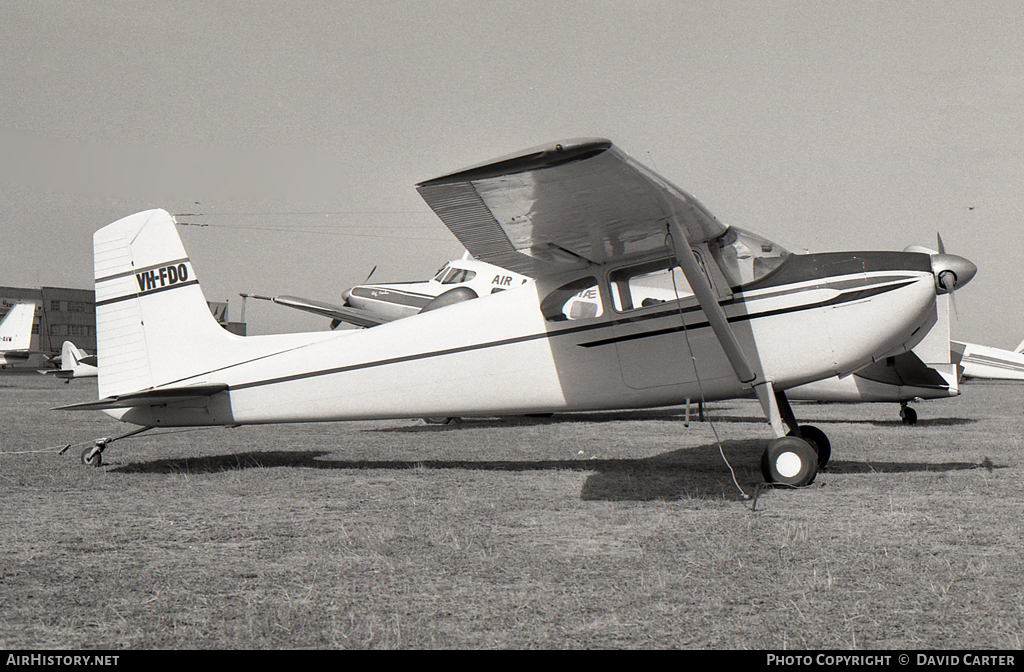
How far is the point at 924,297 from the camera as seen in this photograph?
5887 mm

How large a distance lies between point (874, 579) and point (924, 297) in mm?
3314

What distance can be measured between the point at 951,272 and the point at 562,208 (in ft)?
10.2

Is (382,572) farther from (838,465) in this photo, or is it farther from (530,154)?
(838,465)

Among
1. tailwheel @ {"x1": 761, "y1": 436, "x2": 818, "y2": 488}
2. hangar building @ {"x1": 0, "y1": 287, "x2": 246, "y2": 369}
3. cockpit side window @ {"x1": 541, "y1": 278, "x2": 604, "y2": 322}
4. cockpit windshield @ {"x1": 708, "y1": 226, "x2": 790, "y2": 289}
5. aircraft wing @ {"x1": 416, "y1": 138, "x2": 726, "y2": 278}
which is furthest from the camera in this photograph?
hangar building @ {"x1": 0, "y1": 287, "x2": 246, "y2": 369}

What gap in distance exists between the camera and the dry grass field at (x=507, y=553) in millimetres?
2771

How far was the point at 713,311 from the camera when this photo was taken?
576 cm

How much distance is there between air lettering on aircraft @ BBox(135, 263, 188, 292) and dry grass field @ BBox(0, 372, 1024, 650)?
184 cm

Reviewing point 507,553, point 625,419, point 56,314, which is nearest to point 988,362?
point 625,419

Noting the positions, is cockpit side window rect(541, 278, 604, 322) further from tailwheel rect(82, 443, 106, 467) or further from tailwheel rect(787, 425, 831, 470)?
tailwheel rect(82, 443, 106, 467)

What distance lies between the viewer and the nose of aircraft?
5840 mm

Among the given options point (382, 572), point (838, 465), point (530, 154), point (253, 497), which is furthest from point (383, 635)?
point (838, 465)

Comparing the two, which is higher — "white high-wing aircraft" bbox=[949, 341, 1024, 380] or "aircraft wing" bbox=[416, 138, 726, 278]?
"aircraft wing" bbox=[416, 138, 726, 278]

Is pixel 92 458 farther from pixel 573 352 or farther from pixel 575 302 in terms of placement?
pixel 575 302

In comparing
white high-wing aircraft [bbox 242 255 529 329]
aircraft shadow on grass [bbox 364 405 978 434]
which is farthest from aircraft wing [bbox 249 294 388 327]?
aircraft shadow on grass [bbox 364 405 978 434]
